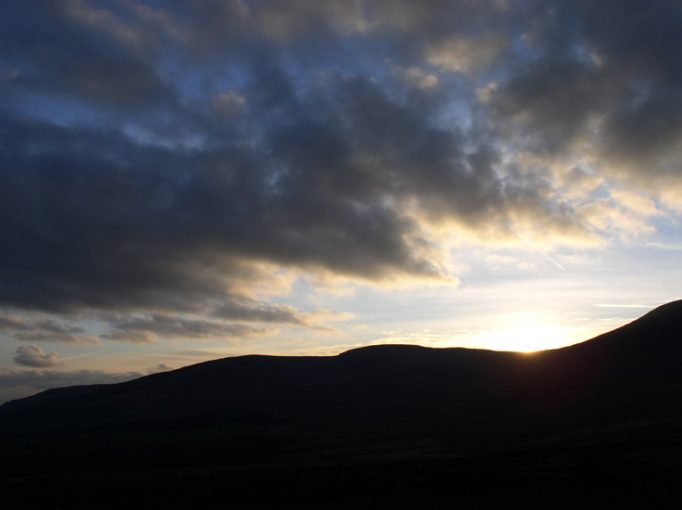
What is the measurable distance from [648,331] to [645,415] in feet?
209

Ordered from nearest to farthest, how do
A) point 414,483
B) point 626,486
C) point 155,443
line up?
point 626,486 → point 414,483 → point 155,443

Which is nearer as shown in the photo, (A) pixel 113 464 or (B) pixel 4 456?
(A) pixel 113 464

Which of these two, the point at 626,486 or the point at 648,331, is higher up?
the point at 648,331

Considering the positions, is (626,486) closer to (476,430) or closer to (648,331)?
(476,430)

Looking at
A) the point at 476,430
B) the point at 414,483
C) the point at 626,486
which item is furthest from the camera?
the point at 476,430

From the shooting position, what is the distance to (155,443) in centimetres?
9694

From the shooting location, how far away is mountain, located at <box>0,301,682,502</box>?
4459 cm

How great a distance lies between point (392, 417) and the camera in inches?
4434

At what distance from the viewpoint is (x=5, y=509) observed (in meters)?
36.8

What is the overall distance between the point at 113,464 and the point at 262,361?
12269cm

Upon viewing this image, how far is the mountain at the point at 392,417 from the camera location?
146 feet

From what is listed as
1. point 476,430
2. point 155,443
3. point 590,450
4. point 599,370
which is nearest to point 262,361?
point 155,443

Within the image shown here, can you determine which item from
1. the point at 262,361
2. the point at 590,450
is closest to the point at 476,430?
the point at 590,450

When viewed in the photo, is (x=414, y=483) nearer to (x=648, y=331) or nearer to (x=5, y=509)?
(x=5, y=509)
